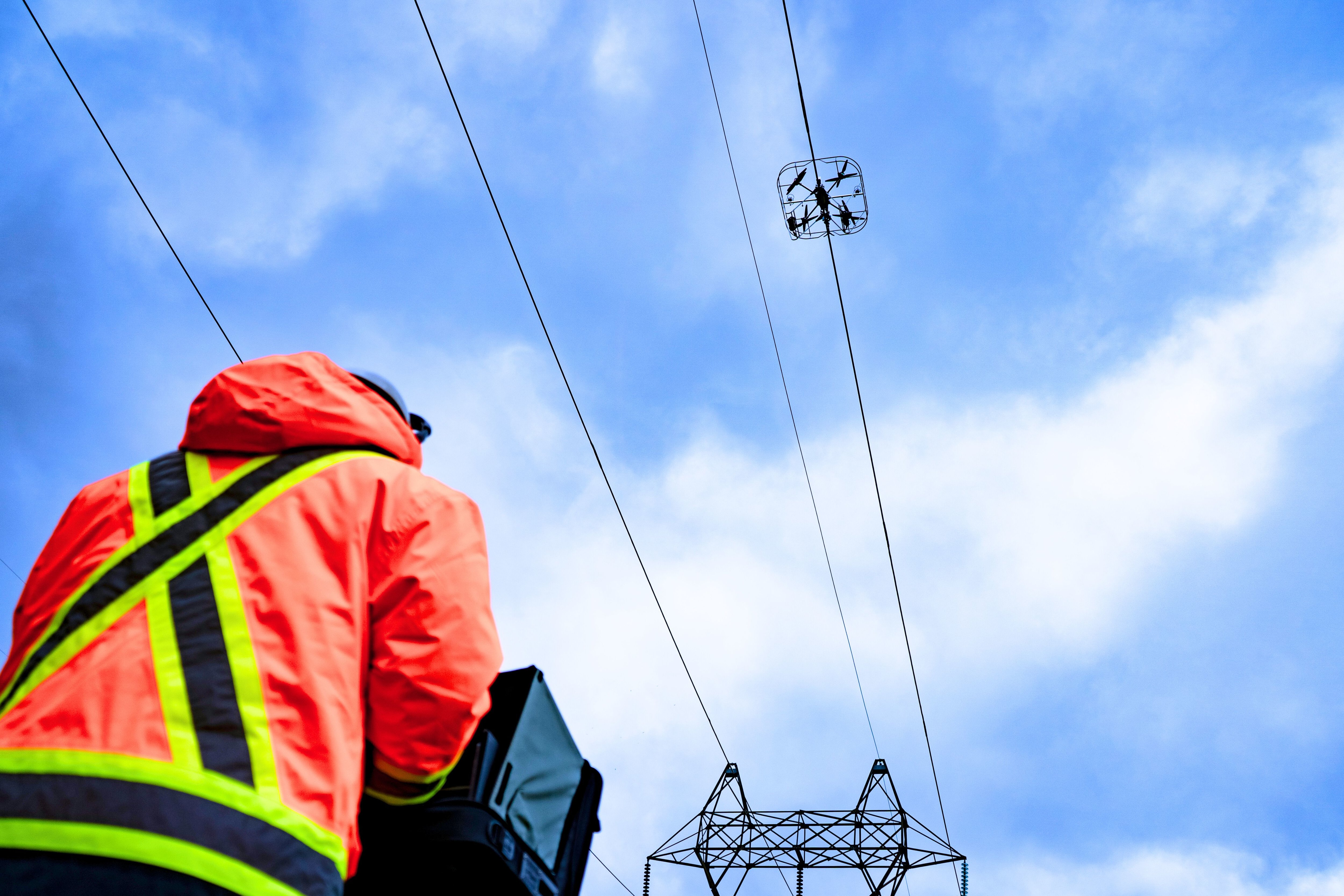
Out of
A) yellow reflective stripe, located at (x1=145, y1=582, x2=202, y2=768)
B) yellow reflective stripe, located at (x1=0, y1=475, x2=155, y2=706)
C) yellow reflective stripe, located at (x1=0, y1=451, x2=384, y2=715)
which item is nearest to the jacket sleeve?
yellow reflective stripe, located at (x1=0, y1=451, x2=384, y2=715)

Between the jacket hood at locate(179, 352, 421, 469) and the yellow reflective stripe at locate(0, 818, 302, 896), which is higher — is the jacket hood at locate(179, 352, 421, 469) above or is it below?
above

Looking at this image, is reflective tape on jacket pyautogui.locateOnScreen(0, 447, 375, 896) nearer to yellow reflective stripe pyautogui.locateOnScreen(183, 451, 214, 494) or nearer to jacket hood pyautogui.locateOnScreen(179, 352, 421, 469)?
yellow reflective stripe pyautogui.locateOnScreen(183, 451, 214, 494)

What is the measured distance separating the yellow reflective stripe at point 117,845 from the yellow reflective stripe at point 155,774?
0.07 metres

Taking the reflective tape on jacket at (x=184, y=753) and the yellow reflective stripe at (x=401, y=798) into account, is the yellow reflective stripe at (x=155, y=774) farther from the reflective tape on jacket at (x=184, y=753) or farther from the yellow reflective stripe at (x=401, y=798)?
the yellow reflective stripe at (x=401, y=798)

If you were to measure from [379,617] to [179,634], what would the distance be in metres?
0.32

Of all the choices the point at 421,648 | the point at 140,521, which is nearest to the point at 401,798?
the point at 421,648

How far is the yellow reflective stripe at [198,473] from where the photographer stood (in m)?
1.77

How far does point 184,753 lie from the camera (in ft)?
4.62

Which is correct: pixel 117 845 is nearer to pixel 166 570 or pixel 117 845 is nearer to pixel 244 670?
pixel 244 670

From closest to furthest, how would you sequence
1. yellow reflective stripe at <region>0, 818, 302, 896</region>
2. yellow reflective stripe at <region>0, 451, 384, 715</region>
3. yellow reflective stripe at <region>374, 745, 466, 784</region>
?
yellow reflective stripe at <region>0, 818, 302, 896</region>
yellow reflective stripe at <region>0, 451, 384, 715</region>
yellow reflective stripe at <region>374, 745, 466, 784</region>

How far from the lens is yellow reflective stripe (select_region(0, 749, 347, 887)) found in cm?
136

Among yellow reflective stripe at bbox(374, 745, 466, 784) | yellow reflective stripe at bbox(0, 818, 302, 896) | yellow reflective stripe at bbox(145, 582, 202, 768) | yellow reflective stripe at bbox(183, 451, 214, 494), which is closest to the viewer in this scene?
yellow reflective stripe at bbox(0, 818, 302, 896)

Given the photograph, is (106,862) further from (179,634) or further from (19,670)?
(19,670)

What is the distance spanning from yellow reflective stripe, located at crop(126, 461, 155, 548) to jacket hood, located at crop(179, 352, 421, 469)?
97 mm
